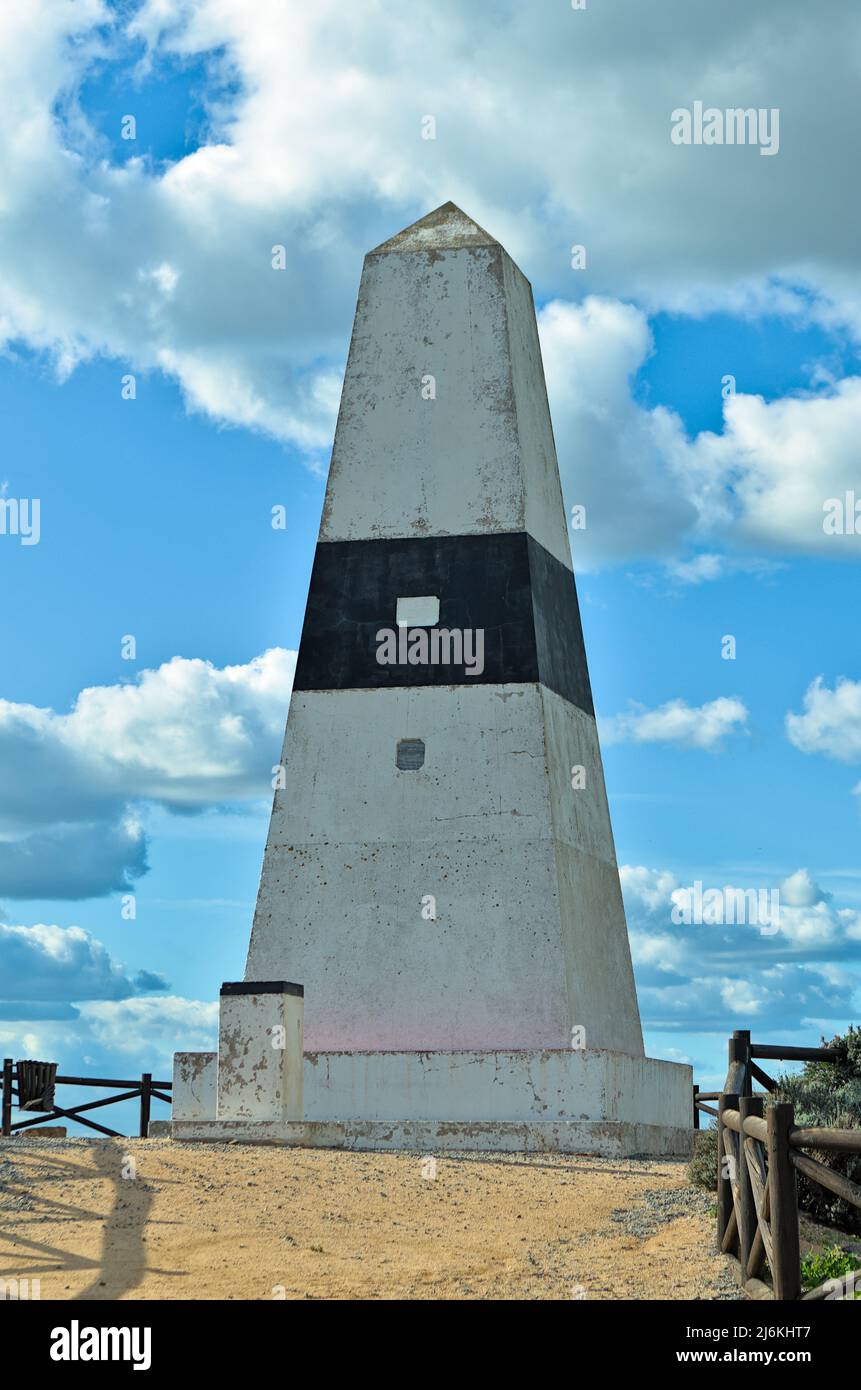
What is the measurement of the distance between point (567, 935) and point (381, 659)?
189 inches

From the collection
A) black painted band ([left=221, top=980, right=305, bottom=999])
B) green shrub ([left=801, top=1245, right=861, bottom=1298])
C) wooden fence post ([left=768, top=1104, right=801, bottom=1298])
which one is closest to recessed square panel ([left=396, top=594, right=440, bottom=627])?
black painted band ([left=221, top=980, right=305, bottom=999])

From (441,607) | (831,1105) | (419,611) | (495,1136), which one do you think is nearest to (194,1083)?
(495,1136)

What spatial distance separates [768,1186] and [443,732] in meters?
13.1

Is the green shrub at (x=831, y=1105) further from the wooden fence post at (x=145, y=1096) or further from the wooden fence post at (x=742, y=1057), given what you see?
the wooden fence post at (x=145, y=1096)

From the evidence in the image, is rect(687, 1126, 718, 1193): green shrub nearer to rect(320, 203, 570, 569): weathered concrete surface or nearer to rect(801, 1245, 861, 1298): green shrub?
rect(801, 1245, 861, 1298): green shrub

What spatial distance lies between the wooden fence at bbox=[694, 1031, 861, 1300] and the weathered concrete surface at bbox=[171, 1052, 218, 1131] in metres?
9.83

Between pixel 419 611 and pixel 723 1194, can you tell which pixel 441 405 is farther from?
pixel 723 1194

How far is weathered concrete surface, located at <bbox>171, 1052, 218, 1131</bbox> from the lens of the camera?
74.4 feet

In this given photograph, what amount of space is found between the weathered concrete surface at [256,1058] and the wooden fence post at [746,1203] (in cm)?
853

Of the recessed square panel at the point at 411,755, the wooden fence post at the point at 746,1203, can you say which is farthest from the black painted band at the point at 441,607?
the wooden fence post at the point at 746,1203

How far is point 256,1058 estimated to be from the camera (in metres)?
20.2
